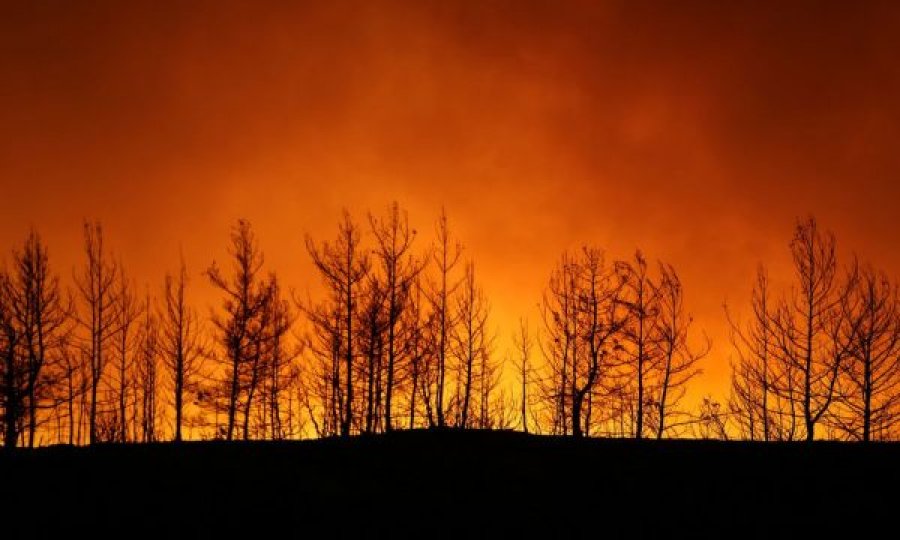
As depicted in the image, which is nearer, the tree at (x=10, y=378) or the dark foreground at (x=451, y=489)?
the dark foreground at (x=451, y=489)

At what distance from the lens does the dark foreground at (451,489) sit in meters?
12.7

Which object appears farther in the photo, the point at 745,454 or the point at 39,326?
the point at 39,326

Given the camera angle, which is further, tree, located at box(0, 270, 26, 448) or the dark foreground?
tree, located at box(0, 270, 26, 448)

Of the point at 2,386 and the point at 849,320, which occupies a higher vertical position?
the point at 849,320

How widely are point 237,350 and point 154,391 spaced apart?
395 inches

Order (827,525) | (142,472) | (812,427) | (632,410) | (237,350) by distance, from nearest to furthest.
→ (827,525) < (142,472) < (812,427) < (237,350) < (632,410)

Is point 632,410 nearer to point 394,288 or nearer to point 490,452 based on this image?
point 394,288

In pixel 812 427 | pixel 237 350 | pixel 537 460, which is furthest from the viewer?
pixel 237 350

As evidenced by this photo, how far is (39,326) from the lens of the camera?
2770 cm

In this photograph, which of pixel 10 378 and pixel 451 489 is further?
pixel 10 378

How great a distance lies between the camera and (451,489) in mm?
14594

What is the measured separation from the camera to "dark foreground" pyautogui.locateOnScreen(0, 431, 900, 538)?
1271 cm

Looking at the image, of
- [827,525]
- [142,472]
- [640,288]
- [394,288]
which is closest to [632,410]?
[640,288]

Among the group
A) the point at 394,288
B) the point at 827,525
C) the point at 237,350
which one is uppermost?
the point at 394,288
